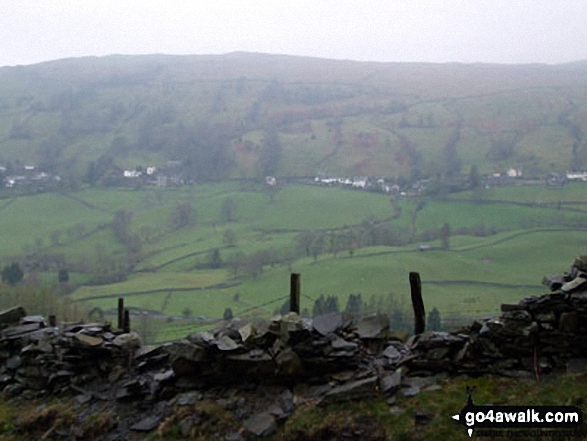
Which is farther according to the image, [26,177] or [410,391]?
[26,177]

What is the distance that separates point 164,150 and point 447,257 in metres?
136

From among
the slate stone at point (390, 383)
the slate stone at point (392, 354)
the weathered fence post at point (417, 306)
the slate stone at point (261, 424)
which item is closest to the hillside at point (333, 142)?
the weathered fence post at point (417, 306)

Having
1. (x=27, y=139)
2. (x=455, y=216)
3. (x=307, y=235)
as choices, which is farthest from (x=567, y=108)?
(x=27, y=139)

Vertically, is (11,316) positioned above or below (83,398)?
above

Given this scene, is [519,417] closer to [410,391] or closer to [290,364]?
[410,391]

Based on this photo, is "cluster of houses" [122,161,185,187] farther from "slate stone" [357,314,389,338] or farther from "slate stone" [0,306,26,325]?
"slate stone" [357,314,389,338]

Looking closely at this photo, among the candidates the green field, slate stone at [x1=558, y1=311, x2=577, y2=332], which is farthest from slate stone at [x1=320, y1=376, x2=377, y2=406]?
the green field

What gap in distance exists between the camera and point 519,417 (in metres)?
9.57

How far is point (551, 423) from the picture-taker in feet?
30.5

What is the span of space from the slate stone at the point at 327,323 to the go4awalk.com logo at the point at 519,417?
3.78m

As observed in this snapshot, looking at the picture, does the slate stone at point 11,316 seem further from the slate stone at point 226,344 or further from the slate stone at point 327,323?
the slate stone at point 327,323

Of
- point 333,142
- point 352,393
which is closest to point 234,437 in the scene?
point 352,393

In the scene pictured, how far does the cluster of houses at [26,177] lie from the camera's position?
143750 mm

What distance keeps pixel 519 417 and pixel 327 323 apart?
5012 mm
